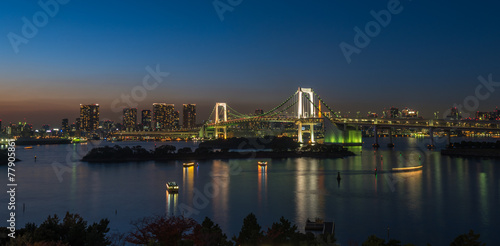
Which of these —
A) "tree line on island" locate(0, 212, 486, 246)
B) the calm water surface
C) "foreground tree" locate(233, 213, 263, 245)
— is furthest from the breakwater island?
"foreground tree" locate(233, 213, 263, 245)

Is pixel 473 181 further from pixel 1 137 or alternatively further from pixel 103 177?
pixel 1 137

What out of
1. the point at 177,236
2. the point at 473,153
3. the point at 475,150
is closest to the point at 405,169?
the point at 473,153

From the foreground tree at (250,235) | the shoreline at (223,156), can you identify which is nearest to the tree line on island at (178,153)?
the shoreline at (223,156)

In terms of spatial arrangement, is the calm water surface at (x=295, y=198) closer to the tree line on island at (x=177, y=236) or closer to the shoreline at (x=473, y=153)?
the tree line on island at (x=177, y=236)

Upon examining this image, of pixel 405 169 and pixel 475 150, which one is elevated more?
pixel 475 150

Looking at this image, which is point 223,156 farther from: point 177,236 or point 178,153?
point 177,236

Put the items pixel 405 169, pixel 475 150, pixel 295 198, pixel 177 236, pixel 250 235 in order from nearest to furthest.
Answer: pixel 250 235 → pixel 177 236 → pixel 295 198 → pixel 405 169 → pixel 475 150

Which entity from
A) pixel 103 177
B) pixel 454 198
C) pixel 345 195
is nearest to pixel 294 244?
pixel 345 195

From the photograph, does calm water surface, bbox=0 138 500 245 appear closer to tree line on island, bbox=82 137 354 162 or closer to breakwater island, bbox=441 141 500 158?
tree line on island, bbox=82 137 354 162

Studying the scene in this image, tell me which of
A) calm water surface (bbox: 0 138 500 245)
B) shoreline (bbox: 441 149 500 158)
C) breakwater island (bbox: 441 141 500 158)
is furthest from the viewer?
breakwater island (bbox: 441 141 500 158)
